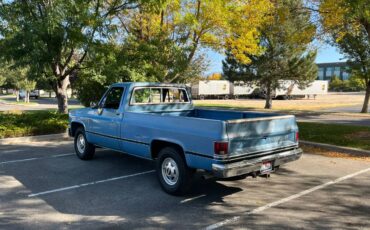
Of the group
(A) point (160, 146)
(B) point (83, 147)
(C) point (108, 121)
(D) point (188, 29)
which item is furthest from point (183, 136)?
(D) point (188, 29)

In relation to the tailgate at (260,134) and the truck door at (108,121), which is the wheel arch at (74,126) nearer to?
the truck door at (108,121)

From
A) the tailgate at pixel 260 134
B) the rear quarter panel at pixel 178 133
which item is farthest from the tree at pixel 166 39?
the tailgate at pixel 260 134

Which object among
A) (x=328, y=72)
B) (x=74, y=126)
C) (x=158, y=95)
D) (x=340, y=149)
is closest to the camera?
(x=158, y=95)

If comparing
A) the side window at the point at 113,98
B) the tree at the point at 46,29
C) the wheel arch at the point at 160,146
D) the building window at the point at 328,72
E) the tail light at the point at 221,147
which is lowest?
the wheel arch at the point at 160,146

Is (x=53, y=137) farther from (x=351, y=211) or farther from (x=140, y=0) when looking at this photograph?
(x=351, y=211)

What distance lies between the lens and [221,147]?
5336 mm

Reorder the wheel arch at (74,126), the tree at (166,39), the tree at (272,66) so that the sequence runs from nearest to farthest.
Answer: the wheel arch at (74,126) → the tree at (166,39) → the tree at (272,66)

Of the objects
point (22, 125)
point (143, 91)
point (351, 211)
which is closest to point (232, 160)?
point (351, 211)

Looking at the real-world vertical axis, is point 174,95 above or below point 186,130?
above

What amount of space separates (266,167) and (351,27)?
10.7 metres

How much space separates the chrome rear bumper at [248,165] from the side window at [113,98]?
129 inches

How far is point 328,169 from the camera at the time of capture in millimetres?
8219

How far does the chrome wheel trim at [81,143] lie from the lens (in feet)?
29.5

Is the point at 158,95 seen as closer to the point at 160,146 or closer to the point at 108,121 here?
the point at 108,121
